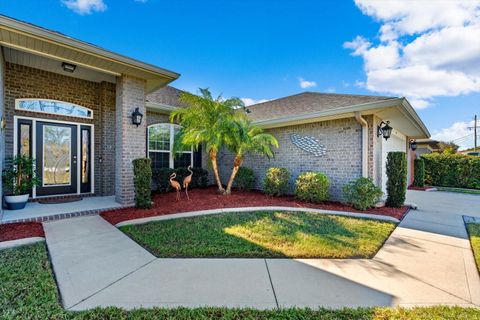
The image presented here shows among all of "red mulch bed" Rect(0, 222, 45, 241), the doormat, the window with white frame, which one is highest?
the window with white frame

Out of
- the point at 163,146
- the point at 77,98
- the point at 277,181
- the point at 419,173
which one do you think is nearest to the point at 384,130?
the point at 277,181

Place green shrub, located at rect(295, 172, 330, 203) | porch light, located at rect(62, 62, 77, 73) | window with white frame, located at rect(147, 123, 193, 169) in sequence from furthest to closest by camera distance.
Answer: window with white frame, located at rect(147, 123, 193, 169), green shrub, located at rect(295, 172, 330, 203), porch light, located at rect(62, 62, 77, 73)

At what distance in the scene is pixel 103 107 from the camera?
761cm

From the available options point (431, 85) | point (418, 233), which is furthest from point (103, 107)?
point (431, 85)

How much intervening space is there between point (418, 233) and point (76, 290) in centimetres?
621

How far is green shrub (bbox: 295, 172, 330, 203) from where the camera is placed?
23.2 feet

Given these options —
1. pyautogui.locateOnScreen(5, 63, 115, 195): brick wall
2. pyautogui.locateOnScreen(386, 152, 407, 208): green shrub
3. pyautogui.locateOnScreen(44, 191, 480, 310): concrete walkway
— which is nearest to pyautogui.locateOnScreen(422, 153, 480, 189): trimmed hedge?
pyautogui.locateOnScreen(386, 152, 407, 208): green shrub

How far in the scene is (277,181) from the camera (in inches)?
313

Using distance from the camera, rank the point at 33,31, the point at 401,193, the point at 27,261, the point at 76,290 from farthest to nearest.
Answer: the point at 401,193 < the point at 33,31 < the point at 27,261 < the point at 76,290

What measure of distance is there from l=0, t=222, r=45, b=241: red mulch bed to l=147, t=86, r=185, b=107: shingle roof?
18.9 ft

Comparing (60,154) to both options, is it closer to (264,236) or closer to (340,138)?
(264,236)

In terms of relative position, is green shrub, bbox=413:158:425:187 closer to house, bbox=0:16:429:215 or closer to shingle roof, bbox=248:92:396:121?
house, bbox=0:16:429:215

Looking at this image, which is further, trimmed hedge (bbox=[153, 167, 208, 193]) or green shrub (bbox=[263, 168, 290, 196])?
trimmed hedge (bbox=[153, 167, 208, 193])

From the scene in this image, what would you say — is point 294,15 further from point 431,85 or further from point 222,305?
point 431,85
